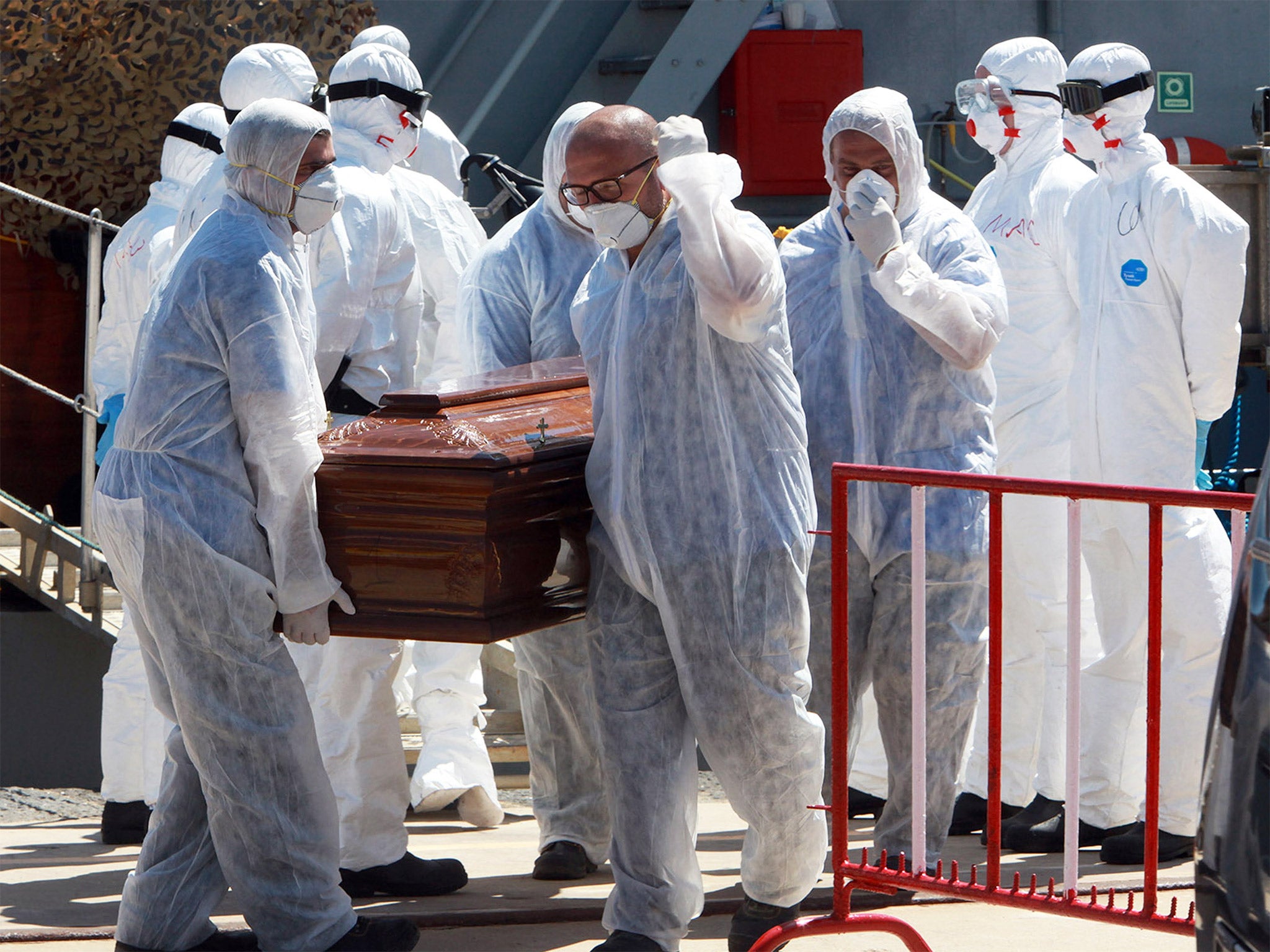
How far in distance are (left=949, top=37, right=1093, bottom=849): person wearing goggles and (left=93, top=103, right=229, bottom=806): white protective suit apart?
223cm

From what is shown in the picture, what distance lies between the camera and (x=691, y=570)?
3.03 meters

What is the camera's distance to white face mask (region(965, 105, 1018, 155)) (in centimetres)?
494

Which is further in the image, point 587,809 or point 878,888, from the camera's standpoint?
point 587,809

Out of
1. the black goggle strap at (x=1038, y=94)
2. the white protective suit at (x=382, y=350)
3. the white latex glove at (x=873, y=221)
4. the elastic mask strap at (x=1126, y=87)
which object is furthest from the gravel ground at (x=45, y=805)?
the elastic mask strap at (x=1126, y=87)

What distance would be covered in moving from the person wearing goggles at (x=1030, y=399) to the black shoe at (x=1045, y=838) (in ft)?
0.03

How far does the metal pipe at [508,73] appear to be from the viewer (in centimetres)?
882

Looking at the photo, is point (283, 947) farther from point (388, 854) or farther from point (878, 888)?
point (878, 888)

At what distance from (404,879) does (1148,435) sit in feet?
7.12

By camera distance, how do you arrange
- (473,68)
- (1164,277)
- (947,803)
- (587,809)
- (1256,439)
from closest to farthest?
(947,803)
(587,809)
(1164,277)
(1256,439)
(473,68)

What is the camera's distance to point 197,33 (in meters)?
7.64

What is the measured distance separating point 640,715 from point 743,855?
0.37 metres

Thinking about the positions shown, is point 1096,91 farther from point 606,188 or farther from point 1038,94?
point 606,188

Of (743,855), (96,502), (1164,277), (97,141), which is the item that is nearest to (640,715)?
(743,855)

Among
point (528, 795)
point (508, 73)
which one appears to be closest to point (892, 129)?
point (528, 795)
